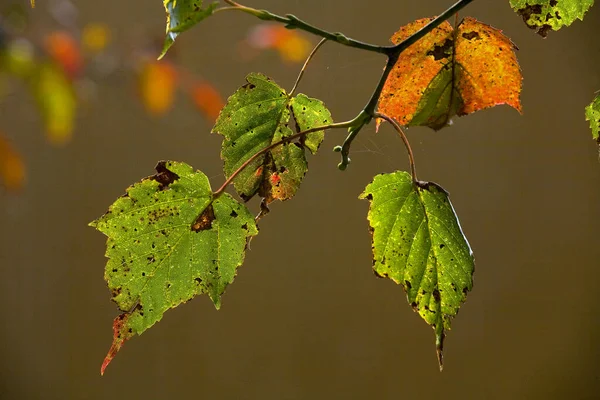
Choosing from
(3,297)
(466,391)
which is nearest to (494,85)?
(466,391)

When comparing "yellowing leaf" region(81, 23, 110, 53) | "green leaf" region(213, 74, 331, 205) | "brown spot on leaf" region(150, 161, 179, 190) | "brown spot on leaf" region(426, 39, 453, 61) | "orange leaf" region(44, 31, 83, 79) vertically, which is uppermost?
"yellowing leaf" region(81, 23, 110, 53)

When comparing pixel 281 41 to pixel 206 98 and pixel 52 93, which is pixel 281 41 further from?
pixel 52 93

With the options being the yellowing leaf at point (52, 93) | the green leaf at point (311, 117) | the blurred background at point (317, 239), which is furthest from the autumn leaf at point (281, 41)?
the green leaf at point (311, 117)

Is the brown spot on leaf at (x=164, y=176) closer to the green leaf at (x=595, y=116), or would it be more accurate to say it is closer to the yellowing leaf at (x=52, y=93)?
the green leaf at (x=595, y=116)

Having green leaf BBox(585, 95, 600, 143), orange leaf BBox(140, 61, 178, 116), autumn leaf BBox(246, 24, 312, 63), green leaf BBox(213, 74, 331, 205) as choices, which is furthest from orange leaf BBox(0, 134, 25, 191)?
green leaf BBox(585, 95, 600, 143)

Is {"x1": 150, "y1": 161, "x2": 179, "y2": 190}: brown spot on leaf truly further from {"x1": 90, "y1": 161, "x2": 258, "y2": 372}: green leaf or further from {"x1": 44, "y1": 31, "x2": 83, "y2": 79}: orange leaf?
{"x1": 44, "y1": 31, "x2": 83, "y2": 79}: orange leaf

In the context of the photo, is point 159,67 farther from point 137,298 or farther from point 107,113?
point 137,298
